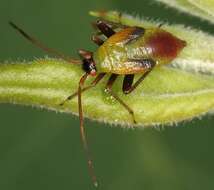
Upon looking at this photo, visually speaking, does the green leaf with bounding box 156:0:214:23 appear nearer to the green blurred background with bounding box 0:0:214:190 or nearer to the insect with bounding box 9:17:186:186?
the insect with bounding box 9:17:186:186

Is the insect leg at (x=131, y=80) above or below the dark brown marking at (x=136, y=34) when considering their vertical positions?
below

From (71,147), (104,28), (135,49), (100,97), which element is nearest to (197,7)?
(135,49)

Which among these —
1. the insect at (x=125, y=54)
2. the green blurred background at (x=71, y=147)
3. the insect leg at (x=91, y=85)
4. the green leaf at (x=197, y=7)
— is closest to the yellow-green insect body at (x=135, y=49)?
the insect at (x=125, y=54)

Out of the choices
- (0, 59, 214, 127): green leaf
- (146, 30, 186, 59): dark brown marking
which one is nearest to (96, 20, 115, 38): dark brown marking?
(146, 30, 186, 59): dark brown marking

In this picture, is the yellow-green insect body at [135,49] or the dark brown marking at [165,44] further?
the yellow-green insect body at [135,49]

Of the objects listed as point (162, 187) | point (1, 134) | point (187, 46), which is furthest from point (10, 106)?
point (187, 46)

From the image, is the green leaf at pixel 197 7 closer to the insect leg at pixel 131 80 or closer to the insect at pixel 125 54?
the insect at pixel 125 54

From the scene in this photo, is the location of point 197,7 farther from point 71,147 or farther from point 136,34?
point 71,147
